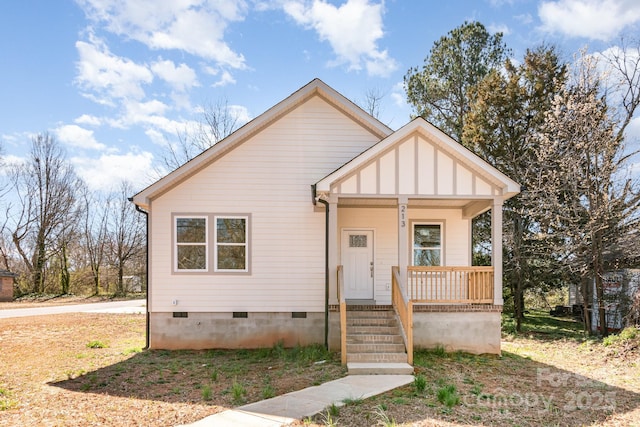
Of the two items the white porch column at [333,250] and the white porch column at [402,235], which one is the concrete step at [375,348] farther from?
the white porch column at [402,235]

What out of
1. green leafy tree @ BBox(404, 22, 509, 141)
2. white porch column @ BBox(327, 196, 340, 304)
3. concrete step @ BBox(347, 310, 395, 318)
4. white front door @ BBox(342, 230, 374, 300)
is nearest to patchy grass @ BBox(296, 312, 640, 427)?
concrete step @ BBox(347, 310, 395, 318)

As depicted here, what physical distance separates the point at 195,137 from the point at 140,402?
2345 centimetres

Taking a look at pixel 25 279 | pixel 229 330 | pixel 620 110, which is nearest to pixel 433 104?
pixel 620 110

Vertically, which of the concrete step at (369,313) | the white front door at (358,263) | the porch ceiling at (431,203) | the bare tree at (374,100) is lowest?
the concrete step at (369,313)

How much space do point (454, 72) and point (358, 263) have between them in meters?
14.6

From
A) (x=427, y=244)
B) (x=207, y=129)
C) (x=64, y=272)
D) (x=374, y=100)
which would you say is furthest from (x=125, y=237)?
(x=427, y=244)

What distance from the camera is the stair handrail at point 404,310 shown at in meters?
9.50

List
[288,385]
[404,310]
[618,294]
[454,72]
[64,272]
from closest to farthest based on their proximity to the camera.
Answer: [288,385]
[404,310]
[618,294]
[454,72]
[64,272]

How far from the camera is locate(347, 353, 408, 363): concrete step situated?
369 inches

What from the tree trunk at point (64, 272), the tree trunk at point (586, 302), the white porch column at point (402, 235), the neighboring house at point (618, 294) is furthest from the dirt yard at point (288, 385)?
the tree trunk at point (64, 272)

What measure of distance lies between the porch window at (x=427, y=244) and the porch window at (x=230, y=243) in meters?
4.67

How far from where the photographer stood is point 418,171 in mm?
10797

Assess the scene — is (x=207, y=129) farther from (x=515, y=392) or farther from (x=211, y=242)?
(x=515, y=392)

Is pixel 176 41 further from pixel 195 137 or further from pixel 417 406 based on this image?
pixel 417 406
